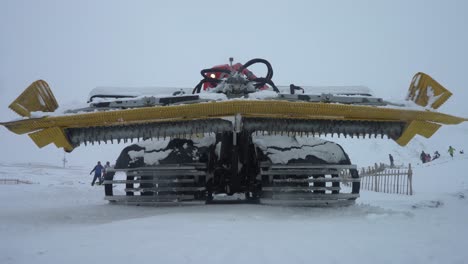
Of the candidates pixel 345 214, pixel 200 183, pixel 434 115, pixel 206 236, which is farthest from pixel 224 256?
pixel 434 115

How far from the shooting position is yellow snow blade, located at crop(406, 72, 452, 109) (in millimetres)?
3752

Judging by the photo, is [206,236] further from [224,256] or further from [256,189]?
[256,189]

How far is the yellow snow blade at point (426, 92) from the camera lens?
12.3 ft

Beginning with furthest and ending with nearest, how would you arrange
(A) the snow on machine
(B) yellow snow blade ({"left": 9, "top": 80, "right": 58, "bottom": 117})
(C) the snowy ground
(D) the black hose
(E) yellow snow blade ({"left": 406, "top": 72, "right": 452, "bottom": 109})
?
(D) the black hose, (E) yellow snow blade ({"left": 406, "top": 72, "right": 452, "bottom": 109}), (B) yellow snow blade ({"left": 9, "top": 80, "right": 58, "bottom": 117}), (A) the snow on machine, (C) the snowy ground

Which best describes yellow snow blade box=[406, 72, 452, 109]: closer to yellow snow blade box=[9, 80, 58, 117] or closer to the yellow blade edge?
the yellow blade edge

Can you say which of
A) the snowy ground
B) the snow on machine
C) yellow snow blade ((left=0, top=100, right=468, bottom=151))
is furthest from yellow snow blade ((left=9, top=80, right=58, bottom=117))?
the snowy ground

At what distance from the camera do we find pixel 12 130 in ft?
12.0

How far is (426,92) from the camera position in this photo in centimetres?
390

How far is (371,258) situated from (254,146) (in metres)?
2.76

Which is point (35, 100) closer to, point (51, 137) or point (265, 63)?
point (51, 137)

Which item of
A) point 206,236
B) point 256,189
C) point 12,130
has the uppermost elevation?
point 12,130

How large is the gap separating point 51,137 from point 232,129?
1.90m

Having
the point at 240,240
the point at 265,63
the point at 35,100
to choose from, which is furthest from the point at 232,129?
the point at 35,100

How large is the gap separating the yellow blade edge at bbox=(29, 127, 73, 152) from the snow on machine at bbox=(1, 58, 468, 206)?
10 mm
